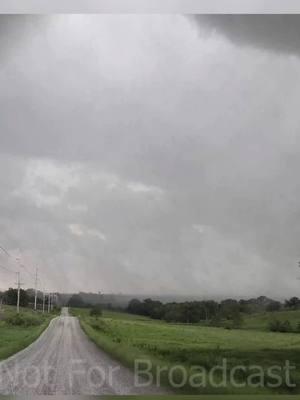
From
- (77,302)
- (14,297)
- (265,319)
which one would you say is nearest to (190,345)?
(265,319)

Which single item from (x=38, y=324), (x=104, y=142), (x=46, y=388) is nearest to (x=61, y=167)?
(x=104, y=142)

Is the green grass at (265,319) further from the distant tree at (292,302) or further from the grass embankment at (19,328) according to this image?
the grass embankment at (19,328)

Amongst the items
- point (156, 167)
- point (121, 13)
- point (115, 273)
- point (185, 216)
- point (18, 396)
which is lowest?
point (18, 396)

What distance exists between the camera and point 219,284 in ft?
27.9

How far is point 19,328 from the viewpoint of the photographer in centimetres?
892

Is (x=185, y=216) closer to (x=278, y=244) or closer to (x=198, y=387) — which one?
(x=278, y=244)

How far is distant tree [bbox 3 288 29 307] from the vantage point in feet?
29.5

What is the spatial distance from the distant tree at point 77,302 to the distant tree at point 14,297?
0.64 m

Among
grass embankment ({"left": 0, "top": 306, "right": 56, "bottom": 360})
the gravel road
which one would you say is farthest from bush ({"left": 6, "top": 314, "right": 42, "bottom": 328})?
the gravel road

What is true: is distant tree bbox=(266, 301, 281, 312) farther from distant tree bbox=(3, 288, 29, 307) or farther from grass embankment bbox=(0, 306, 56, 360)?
distant tree bbox=(3, 288, 29, 307)

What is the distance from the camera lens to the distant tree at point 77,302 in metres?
Result: 8.64

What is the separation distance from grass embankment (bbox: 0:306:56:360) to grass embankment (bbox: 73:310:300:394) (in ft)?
1.77

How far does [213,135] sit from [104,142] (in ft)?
4.04

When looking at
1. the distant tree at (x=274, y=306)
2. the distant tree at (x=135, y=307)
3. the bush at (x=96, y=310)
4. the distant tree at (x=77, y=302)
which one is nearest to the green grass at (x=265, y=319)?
the distant tree at (x=274, y=306)
